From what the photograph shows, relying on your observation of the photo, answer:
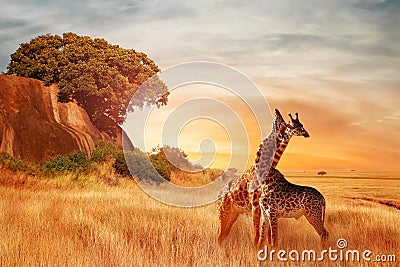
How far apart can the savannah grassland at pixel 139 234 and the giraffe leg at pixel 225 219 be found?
5.8 inches

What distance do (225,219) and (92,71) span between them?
21.3 meters

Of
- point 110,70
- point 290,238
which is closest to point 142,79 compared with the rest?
point 110,70

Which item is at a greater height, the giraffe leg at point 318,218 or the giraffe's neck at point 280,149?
A: the giraffe's neck at point 280,149

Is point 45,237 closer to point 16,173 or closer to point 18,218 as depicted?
point 18,218

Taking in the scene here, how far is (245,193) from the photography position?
7312mm

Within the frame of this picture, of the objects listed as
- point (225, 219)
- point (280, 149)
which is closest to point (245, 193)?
point (225, 219)

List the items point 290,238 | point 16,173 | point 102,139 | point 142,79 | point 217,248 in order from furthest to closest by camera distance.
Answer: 1. point 142,79
2. point 102,139
3. point 16,173
4. point 290,238
5. point 217,248

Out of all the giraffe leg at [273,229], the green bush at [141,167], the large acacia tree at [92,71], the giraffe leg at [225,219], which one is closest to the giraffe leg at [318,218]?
the giraffe leg at [273,229]

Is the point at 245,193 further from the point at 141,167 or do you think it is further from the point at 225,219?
the point at 141,167

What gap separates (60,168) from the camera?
19875mm

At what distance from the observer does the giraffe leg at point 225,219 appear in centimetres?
774

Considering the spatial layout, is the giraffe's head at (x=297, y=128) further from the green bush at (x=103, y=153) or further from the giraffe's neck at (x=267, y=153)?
the green bush at (x=103, y=153)

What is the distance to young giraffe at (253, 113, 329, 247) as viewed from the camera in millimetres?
6895

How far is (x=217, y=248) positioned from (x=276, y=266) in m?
1.33
